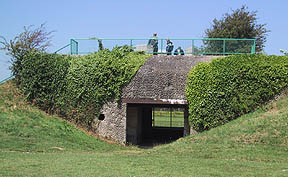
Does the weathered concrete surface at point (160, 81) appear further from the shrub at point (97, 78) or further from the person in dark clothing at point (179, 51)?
the person in dark clothing at point (179, 51)

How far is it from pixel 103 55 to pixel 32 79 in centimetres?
464

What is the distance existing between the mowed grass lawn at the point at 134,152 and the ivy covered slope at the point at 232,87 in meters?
0.86

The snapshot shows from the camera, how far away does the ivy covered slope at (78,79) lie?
2038 cm

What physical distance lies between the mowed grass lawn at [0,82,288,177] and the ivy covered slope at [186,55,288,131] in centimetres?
86

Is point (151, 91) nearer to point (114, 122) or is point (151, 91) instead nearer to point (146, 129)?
point (114, 122)

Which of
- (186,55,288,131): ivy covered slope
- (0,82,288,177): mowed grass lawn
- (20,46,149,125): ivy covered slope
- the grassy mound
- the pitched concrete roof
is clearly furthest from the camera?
(20,46,149,125): ivy covered slope

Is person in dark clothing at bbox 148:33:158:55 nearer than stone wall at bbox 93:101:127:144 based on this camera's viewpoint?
No

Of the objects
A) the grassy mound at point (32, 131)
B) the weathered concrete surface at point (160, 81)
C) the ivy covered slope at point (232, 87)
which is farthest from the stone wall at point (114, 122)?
the ivy covered slope at point (232, 87)

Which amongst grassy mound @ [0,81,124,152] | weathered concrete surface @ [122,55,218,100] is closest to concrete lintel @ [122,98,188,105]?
weathered concrete surface @ [122,55,218,100]

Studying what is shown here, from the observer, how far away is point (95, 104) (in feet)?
67.7

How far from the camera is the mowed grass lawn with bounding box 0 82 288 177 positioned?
10268mm

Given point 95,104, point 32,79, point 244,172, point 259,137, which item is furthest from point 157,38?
point 244,172

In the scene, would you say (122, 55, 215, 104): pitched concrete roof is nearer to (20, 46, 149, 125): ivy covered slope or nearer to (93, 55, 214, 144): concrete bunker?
(93, 55, 214, 144): concrete bunker

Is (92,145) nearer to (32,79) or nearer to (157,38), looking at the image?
(32,79)
